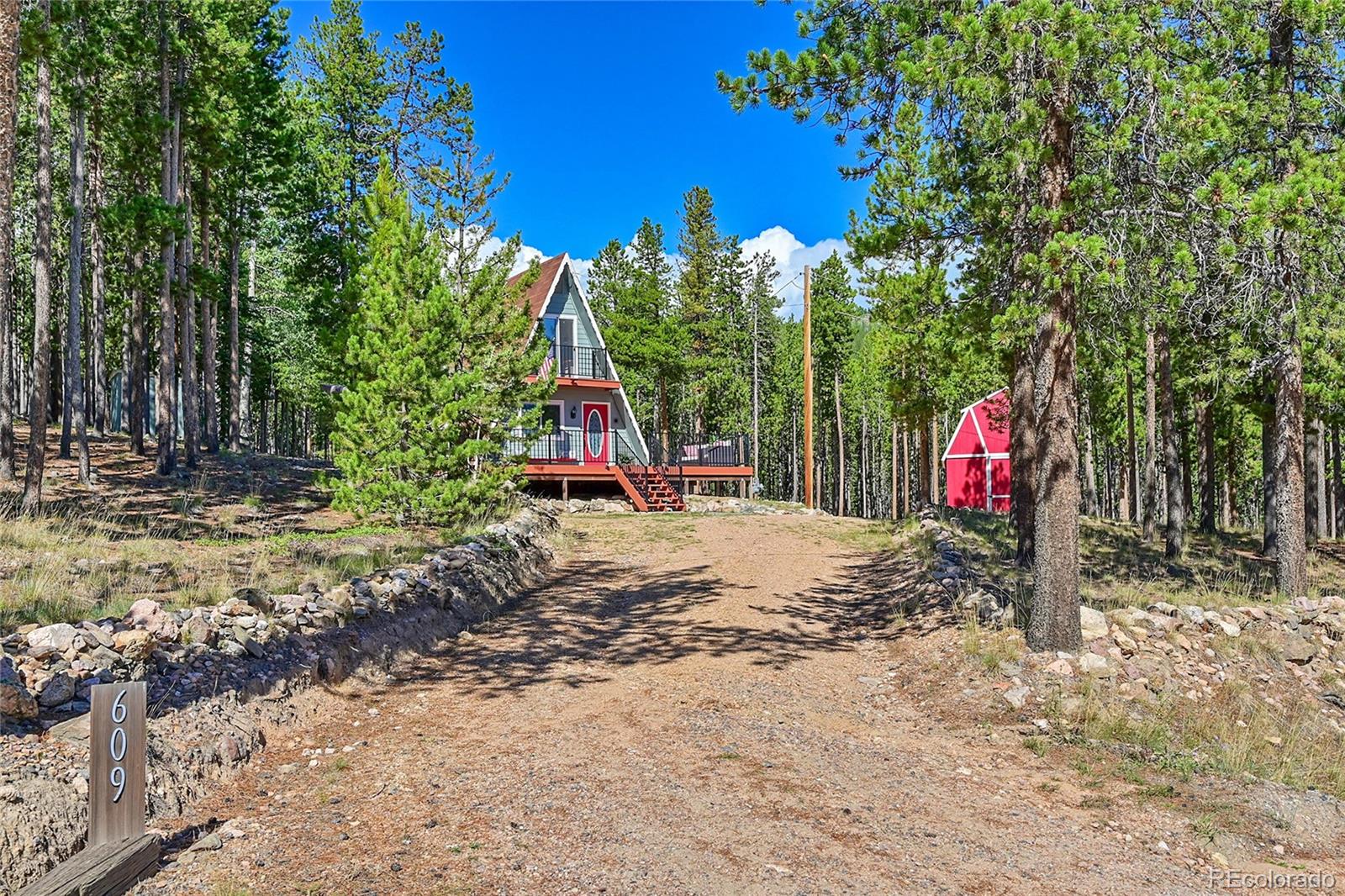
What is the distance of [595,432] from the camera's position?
30.0 metres

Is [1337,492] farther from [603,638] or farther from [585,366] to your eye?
[603,638]

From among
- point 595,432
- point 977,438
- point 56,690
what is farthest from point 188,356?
point 977,438

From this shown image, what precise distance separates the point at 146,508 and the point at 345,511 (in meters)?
3.29

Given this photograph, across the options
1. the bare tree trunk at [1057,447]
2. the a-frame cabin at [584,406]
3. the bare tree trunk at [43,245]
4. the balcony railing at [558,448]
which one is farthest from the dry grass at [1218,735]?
the balcony railing at [558,448]

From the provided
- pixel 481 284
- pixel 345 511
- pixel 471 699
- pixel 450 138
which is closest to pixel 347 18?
pixel 450 138

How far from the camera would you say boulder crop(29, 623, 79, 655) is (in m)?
5.86

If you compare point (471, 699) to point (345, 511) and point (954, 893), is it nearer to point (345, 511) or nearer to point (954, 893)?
point (954, 893)

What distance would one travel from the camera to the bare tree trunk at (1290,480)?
1167 cm

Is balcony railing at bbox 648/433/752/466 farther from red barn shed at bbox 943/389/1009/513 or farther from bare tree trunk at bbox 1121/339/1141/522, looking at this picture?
bare tree trunk at bbox 1121/339/1141/522

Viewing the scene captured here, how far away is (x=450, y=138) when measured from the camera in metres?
27.8

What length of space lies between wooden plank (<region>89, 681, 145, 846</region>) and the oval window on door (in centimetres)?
2533

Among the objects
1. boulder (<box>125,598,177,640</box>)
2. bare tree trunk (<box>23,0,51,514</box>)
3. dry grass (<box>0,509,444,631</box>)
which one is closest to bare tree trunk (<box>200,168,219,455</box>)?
bare tree trunk (<box>23,0,51,514</box>)

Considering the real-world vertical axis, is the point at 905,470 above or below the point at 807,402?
below

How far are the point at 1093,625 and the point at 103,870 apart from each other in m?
8.61
